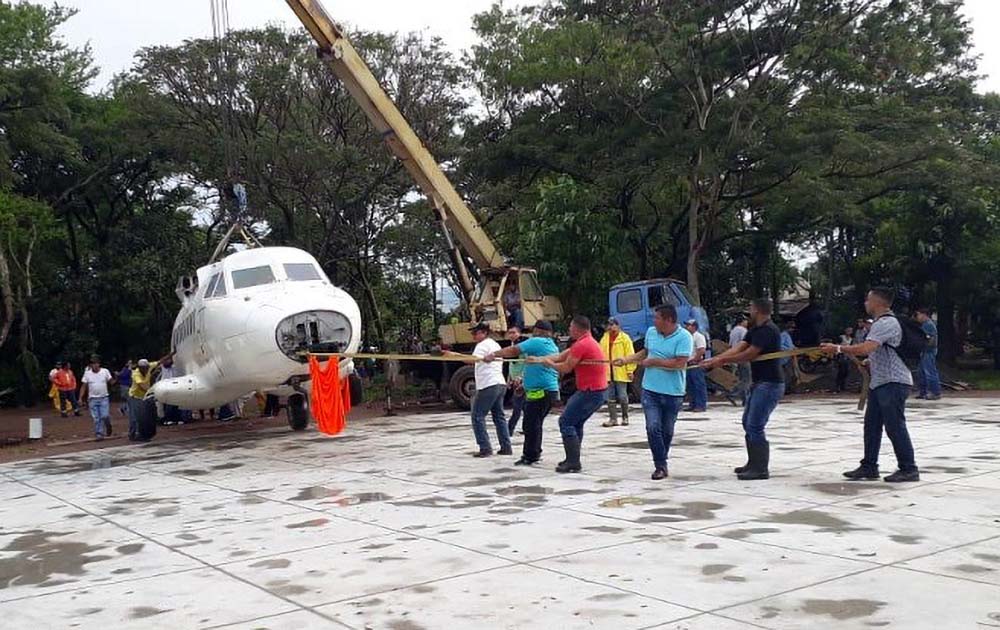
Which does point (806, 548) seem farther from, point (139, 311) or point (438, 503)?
point (139, 311)

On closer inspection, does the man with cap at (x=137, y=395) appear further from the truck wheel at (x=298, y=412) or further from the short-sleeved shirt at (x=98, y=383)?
the truck wheel at (x=298, y=412)

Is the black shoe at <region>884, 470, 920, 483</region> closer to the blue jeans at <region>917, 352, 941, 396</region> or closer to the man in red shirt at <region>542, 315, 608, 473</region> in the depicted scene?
the man in red shirt at <region>542, 315, 608, 473</region>

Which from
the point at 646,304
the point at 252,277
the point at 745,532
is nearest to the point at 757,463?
the point at 745,532

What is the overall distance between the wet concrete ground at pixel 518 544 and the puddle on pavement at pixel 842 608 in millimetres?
16

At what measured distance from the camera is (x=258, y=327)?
14062 millimetres

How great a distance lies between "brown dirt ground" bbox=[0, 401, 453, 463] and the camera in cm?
1767

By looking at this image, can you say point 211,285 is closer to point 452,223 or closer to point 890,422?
point 452,223

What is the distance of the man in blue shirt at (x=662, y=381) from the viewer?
31.2ft

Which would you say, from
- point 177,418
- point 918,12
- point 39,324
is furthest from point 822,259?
point 39,324

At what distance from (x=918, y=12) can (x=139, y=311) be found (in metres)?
27.4

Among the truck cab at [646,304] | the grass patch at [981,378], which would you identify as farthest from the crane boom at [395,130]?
the grass patch at [981,378]

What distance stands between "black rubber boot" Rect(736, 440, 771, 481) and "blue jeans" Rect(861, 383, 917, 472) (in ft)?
2.85

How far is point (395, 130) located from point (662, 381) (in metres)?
12.8

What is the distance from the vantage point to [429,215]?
32.6 m
